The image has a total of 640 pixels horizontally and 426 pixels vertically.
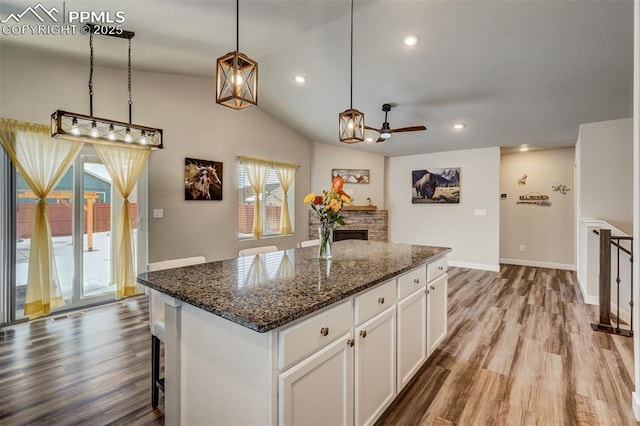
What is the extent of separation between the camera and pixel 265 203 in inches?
228

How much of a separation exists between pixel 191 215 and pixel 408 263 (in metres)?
3.62

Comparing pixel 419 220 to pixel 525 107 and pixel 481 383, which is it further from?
pixel 481 383

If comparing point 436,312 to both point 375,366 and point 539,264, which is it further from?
point 539,264

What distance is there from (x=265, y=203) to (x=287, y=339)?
479 cm

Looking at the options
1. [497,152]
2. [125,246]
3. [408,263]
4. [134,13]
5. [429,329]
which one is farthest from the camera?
[497,152]

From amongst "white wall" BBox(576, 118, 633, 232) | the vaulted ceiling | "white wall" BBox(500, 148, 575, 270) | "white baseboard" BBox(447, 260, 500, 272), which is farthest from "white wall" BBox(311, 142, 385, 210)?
"white wall" BBox(576, 118, 633, 232)

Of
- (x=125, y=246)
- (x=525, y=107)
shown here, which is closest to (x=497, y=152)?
(x=525, y=107)

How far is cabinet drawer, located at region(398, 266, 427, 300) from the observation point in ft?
6.48

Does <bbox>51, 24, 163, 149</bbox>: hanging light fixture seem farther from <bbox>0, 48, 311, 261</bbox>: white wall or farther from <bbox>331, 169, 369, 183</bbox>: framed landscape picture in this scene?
<bbox>331, 169, 369, 183</bbox>: framed landscape picture

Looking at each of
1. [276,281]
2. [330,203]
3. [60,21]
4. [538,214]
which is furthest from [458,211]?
[60,21]

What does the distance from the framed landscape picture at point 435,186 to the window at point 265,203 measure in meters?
2.91

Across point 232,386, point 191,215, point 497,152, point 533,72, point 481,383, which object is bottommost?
point 481,383

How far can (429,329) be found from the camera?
2398 mm

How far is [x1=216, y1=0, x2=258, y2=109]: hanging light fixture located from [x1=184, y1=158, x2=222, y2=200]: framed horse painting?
124 inches
